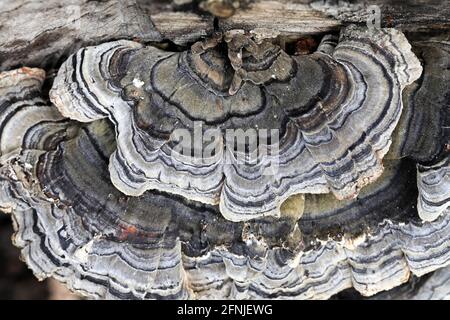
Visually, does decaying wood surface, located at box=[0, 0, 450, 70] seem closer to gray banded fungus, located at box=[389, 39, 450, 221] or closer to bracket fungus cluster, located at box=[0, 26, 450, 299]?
bracket fungus cluster, located at box=[0, 26, 450, 299]

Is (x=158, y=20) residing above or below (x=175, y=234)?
above

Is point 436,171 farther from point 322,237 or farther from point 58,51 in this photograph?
point 58,51

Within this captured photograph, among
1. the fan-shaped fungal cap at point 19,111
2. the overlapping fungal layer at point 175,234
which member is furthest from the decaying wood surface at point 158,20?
the overlapping fungal layer at point 175,234

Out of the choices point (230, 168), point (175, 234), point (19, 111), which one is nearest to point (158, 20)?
point (230, 168)

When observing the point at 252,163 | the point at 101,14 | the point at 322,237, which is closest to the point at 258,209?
the point at 252,163

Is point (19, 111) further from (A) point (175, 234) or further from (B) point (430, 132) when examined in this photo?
(B) point (430, 132)

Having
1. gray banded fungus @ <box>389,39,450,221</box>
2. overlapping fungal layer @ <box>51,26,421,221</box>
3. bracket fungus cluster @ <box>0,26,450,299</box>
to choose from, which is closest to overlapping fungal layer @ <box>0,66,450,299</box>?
bracket fungus cluster @ <box>0,26,450,299</box>

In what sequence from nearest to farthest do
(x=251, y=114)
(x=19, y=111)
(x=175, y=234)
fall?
(x=251, y=114), (x=19, y=111), (x=175, y=234)

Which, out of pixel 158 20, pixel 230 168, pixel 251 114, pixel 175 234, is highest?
pixel 158 20

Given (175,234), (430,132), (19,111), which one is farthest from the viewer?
(175,234)
